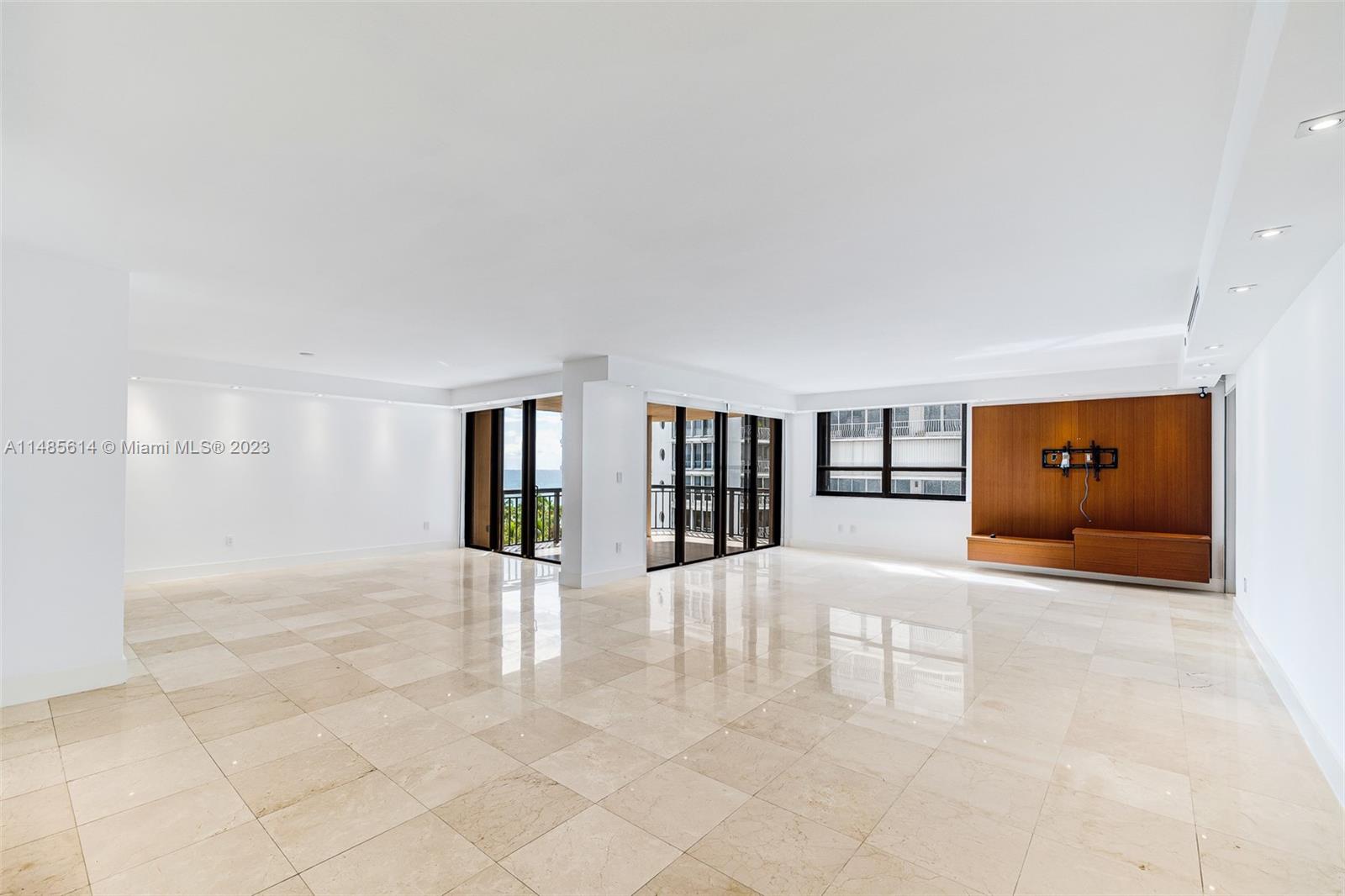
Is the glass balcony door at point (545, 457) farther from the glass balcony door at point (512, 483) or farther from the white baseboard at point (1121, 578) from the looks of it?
the white baseboard at point (1121, 578)

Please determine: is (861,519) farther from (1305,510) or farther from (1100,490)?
(1305,510)

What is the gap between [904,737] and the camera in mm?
3111

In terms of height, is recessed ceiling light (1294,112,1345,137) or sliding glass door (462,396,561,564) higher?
recessed ceiling light (1294,112,1345,137)

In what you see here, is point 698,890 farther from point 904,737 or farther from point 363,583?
point 363,583

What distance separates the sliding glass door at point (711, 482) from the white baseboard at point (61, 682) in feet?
18.2

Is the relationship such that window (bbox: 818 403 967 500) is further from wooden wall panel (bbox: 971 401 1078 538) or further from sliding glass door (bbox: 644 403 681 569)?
sliding glass door (bbox: 644 403 681 569)

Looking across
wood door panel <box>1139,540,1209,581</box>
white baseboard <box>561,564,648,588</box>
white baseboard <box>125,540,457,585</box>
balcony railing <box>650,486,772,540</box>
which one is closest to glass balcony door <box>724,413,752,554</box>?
balcony railing <box>650,486,772,540</box>

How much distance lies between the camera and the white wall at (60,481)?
3518mm

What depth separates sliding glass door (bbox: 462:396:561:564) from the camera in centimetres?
876

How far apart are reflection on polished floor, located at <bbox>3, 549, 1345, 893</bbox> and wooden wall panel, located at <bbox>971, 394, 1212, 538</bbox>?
100 inches

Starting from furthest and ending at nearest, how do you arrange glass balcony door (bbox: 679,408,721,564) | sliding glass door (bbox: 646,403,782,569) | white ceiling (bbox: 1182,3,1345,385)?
1. glass balcony door (bbox: 679,408,721,564)
2. sliding glass door (bbox: 646,403,782,569)
3. white ceiling (bbox: 1182,3,1345,385)

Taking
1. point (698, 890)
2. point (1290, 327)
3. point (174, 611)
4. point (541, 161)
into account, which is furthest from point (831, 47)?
point (174, 611)

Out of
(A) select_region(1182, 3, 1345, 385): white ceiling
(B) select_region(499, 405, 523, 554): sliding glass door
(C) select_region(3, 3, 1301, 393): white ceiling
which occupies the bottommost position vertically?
(B) select_region(499, 405, 523, 554): sliding glass door

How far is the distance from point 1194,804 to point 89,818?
4455 millimetres
